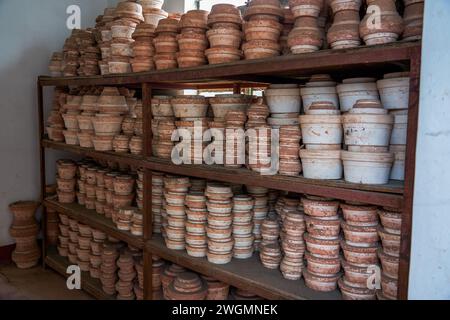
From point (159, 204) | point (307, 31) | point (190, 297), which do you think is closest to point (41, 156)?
point (159, 204)

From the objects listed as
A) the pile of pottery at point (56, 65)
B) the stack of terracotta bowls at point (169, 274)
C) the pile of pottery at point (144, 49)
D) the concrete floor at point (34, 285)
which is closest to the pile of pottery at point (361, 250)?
the stack of terracotta bowls at point (169, 274)

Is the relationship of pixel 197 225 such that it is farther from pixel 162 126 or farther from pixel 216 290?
A: pixel 162 126

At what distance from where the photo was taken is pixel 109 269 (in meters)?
3.07

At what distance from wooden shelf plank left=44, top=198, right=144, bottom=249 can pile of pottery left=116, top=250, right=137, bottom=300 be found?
17 centimetres

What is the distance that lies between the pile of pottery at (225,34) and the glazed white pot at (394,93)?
81cm

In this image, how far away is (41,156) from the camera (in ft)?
12.3

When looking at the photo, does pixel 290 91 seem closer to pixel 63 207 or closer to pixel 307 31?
pixel 307 31

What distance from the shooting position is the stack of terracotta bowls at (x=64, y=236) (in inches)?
146

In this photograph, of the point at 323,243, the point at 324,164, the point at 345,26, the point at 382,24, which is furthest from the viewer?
the point at 323,243

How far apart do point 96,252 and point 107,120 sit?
3.60 ft

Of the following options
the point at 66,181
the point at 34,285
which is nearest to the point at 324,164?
the point at 66,181

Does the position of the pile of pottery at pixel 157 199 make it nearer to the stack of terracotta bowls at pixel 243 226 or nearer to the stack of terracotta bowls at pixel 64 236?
the stack of terracotta bowls at pixel 243 226

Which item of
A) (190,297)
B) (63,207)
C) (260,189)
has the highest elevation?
(260,189)

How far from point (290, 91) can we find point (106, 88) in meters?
1.66
